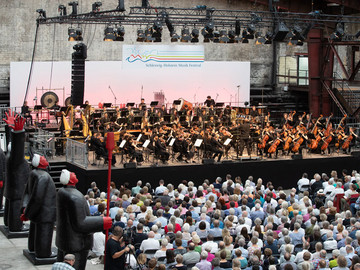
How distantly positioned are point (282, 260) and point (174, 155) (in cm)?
1205

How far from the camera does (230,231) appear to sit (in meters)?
13.8

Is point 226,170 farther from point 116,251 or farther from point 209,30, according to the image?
point 116,251

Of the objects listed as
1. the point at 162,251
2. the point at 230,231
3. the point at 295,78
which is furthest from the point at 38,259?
the point at 295,78

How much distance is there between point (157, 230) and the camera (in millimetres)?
13273

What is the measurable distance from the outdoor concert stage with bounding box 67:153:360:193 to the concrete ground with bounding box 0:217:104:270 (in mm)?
7773

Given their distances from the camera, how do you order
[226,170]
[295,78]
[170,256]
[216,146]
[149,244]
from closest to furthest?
1. [170,256]
2. [149,244]
3. [216,146]
4. [226,170]
5. [295,78]

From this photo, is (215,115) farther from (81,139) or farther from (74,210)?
(74,210)

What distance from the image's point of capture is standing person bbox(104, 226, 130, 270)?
1012 cm

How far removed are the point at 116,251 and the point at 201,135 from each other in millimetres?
12841

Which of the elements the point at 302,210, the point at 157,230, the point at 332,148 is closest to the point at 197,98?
the point at 332,148

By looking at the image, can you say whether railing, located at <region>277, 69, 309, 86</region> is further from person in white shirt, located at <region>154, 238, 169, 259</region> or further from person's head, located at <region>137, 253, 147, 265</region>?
person's head, located at <region>137, 253, 147, 265</region>

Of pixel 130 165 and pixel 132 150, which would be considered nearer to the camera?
pixel 130 165

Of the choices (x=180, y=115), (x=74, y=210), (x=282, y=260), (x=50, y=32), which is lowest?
(x=282, y=260)

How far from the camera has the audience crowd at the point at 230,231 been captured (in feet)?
37.5
